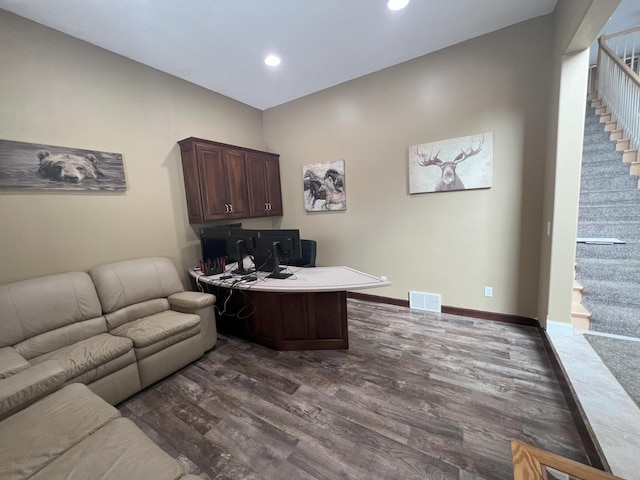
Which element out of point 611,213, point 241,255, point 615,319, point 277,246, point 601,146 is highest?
point 601,146

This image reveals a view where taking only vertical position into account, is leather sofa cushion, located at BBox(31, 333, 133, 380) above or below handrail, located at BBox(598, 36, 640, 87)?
below

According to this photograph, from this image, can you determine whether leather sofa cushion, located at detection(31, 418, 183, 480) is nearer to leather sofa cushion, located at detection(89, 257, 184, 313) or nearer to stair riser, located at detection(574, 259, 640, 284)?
leather sofa cushion, located at detection(89, 257, 184, 313)

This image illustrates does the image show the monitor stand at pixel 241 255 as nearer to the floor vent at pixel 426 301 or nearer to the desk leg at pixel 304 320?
the desk leg at pixel 304 320

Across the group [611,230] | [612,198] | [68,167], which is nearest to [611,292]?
[611,230]

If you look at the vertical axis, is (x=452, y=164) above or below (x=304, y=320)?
above

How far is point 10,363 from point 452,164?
4.06 metres

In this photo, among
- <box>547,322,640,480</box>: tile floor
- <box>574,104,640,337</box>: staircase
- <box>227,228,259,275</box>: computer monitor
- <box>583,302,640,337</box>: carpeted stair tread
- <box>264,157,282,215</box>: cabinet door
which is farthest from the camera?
<box>264,157,282,215</box>: cabinet door

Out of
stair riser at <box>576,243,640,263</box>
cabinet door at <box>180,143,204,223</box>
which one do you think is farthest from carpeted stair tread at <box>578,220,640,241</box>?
cabinet door at <box>180,143,204,223</box>

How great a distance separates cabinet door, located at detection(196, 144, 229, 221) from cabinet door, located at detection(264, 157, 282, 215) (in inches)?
33.2

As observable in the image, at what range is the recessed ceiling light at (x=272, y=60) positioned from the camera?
9.24ft

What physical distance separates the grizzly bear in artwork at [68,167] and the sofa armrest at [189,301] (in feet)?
4.67

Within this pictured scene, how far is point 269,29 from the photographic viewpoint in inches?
93.7

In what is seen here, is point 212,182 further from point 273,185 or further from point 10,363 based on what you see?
point 10,363

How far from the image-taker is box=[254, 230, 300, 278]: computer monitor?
2457 mm
